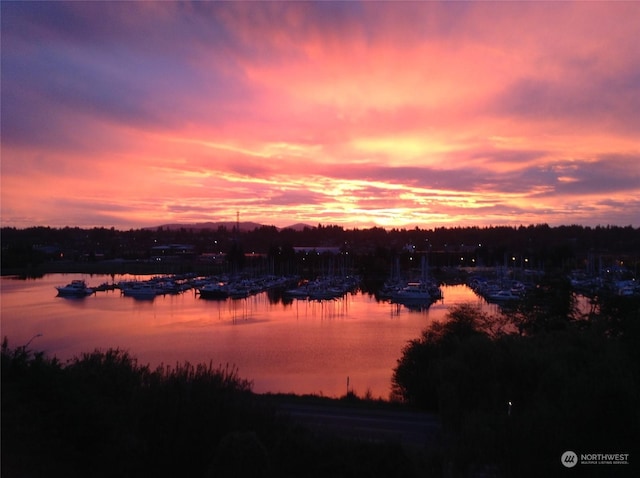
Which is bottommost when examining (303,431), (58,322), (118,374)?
(58,322)

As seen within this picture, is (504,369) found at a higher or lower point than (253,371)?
higher

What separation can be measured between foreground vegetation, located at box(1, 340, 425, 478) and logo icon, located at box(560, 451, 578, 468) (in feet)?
4.71

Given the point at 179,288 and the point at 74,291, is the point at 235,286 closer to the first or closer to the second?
the point at 179,288

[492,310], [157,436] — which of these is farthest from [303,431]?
[492,310]

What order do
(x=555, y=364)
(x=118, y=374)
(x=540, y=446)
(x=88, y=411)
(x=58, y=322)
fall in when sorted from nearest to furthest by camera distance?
(x=88, y=411) < (x=540, y=446) < (x=118, y=374) < (x=555, y=364) < (x=58, y=322)

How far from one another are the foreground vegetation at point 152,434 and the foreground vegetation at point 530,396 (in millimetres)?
1013

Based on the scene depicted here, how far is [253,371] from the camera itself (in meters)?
18.5

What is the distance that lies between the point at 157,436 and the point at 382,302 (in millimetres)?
35265

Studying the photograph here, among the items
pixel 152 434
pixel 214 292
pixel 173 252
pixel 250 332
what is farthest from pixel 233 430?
pixel 173 252

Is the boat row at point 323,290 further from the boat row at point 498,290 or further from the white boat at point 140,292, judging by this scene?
the boat row at point 498,290

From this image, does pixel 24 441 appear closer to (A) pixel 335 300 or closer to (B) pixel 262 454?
(B) pixel 262 454

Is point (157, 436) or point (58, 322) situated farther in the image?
point (58, 322)

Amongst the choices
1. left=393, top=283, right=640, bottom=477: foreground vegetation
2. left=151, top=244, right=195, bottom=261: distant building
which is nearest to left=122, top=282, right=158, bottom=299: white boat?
left=393, top=283, right=640, bottom=477: foreground vegetation

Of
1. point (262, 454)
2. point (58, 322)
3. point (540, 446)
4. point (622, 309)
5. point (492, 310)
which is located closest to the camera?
point (262, 454)
